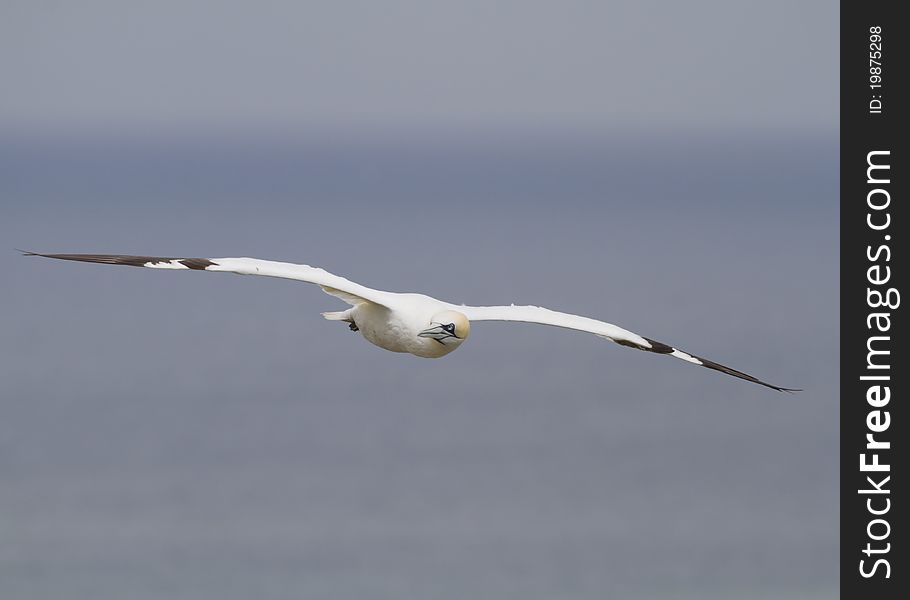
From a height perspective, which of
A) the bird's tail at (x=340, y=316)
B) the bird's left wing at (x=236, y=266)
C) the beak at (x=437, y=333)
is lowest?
the beak at (x=437, y=333)

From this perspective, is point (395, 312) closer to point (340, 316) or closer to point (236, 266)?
point (340, 316)

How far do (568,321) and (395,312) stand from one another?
2.91 metres

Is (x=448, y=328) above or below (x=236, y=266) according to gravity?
below

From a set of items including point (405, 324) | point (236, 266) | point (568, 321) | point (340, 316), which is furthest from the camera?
point (340, 316)

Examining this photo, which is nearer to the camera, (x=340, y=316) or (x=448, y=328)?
(x=448, y=328)

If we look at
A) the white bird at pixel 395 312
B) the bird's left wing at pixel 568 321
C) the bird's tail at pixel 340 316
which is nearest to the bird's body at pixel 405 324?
the white bird at pixel 395 312

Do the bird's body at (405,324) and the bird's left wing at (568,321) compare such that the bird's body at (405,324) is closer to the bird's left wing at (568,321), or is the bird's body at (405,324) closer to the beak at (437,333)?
the beak at (437,333)

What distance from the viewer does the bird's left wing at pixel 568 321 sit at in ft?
95.8

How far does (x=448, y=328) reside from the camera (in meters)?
27.8

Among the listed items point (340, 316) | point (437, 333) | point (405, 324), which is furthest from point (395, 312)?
point (340, 316)

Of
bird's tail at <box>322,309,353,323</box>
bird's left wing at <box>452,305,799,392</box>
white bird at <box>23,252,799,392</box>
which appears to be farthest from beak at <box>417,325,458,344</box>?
bird's tail at <box>322,309,353,323</box>

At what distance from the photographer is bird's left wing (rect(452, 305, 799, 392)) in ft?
95.8
